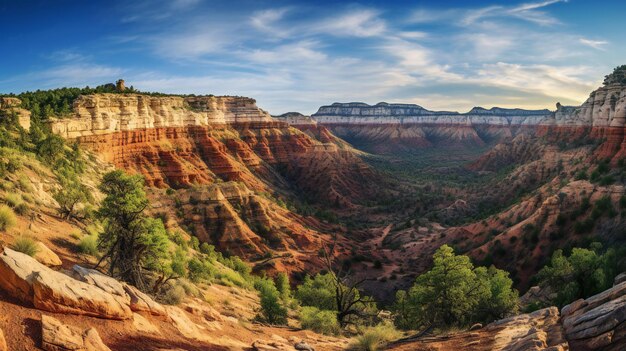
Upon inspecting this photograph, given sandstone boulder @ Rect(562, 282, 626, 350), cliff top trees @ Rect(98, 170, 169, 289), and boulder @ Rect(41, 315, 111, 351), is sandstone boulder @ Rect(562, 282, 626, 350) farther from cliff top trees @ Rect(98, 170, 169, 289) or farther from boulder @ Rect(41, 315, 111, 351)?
cliff top trees @ Rect(98, 170, 169, 289)

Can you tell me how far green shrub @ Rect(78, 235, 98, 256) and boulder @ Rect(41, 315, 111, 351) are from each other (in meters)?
8.51

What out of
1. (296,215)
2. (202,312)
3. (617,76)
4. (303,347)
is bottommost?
(296,215)

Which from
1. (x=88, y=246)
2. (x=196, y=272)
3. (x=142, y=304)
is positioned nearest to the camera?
(x=142, y=304)

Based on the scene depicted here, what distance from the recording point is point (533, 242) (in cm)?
4350

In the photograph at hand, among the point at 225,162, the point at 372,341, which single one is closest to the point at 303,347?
the point at 372,341

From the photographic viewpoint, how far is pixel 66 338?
905cm

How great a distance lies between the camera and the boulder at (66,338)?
29.1ft

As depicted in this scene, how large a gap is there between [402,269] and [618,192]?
81.6 feet

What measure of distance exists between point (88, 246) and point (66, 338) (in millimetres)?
9164

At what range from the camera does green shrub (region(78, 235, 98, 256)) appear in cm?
1719

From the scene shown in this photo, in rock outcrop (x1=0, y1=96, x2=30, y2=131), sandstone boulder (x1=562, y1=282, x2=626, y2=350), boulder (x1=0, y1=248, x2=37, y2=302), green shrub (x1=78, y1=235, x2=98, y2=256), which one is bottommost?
sandstone boulder (x1=562, y1=282, x2=626, y2=350)

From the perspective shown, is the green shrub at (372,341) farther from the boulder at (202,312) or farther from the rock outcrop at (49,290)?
the rock outcrop at (49,290)

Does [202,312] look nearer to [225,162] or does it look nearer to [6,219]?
[6,219]

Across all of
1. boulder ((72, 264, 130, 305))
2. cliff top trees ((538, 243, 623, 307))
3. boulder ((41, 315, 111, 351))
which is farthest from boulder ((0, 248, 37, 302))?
cliff top trees ((538, 243, 623, 307))
